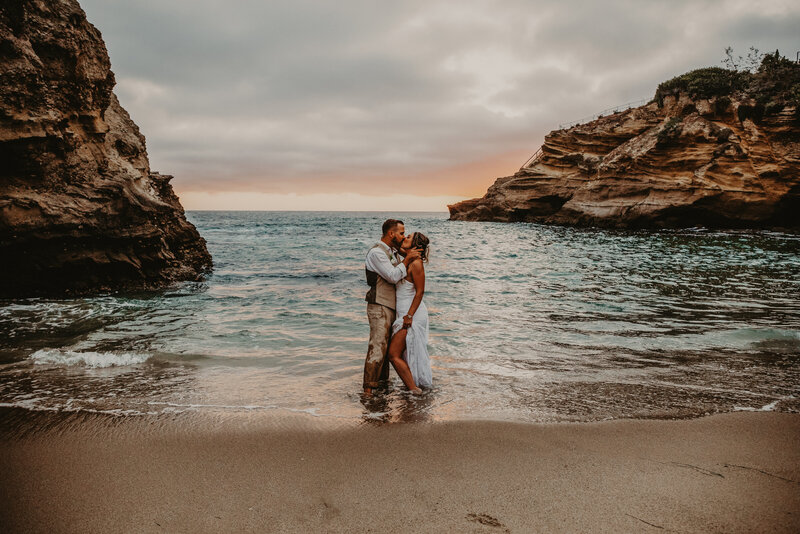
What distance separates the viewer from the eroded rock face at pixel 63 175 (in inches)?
352

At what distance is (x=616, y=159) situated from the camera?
40344 millimetres

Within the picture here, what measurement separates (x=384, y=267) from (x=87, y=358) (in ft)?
15.1

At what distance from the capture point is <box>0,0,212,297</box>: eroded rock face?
29.3 feet

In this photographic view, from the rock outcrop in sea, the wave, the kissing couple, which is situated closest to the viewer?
the kissing couple

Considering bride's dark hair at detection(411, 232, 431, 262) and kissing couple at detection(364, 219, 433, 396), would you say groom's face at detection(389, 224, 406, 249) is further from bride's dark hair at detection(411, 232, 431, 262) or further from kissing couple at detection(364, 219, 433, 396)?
bride's dark hair at detection(411, 232, 431, 262)

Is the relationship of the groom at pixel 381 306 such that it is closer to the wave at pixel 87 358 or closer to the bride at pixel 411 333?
the bride at pixel 411 333

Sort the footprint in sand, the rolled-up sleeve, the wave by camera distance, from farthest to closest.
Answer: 1. the wave
2. the rolled-up sleeve
3. the footprint in sand

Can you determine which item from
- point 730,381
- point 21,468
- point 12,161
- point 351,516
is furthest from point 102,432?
point 12,161

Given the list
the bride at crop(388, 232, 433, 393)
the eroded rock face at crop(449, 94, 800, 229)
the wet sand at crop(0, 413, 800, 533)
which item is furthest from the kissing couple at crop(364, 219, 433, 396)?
the eroded rock face at crop(449, 94, 800, 229)

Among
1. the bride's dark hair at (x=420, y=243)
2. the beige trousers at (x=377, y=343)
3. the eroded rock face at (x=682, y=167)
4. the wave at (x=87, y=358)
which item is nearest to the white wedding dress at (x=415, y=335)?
the beige trousers at (x=377, y=343)

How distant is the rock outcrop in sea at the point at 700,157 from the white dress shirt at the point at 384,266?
38.0 meters

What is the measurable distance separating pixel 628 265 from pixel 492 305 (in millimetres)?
9477

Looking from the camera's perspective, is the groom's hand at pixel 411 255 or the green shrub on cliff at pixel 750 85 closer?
the groom's hand at pixel 411 255

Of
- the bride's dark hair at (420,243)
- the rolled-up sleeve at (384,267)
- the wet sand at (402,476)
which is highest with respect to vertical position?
the bride's dark hair at (420,243)
